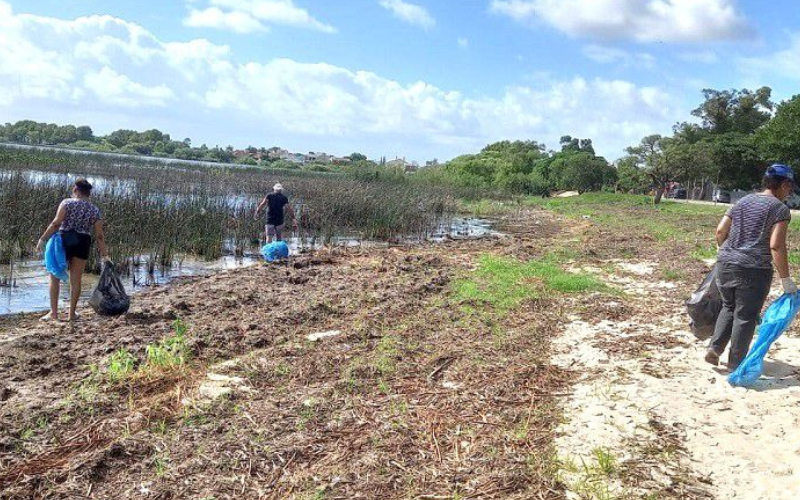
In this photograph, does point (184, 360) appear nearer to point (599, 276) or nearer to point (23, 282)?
point (23, 282)

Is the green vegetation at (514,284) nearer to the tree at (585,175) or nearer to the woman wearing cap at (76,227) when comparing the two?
the woman wearing cap at (76,227)

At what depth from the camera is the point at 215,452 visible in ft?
10.8

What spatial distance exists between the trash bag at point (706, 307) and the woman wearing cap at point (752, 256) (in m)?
0.23

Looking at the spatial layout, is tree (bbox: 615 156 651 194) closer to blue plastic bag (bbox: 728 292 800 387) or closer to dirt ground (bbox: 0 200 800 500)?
dirt ground (bbox: 0 200 800 500)

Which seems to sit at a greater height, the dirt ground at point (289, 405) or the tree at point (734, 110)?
the tree at point (734, 110)

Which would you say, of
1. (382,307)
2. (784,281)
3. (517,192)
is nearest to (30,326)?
(382,307)

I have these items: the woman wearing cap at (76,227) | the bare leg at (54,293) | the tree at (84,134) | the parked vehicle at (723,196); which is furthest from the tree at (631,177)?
the tree at (84,134)

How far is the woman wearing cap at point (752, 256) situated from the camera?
3.96m

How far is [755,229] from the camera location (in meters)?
4.06

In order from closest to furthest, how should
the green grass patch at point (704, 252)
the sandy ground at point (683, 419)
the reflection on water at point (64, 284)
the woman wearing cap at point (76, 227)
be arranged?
1. the sandy ground at point (683, 419)
2. the woman wearing cap at point (76, 227)
3. the reflection on water at point (64, 284)
4. the green grass patch at point (704, 252)

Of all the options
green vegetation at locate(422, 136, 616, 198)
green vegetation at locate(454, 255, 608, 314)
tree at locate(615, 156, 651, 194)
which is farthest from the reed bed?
green vegetation at locate(422, 136, 616, 198)

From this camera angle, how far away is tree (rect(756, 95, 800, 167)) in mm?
26394

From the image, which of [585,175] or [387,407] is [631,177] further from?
[387,407]

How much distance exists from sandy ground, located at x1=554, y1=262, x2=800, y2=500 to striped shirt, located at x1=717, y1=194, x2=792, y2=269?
0.87m
